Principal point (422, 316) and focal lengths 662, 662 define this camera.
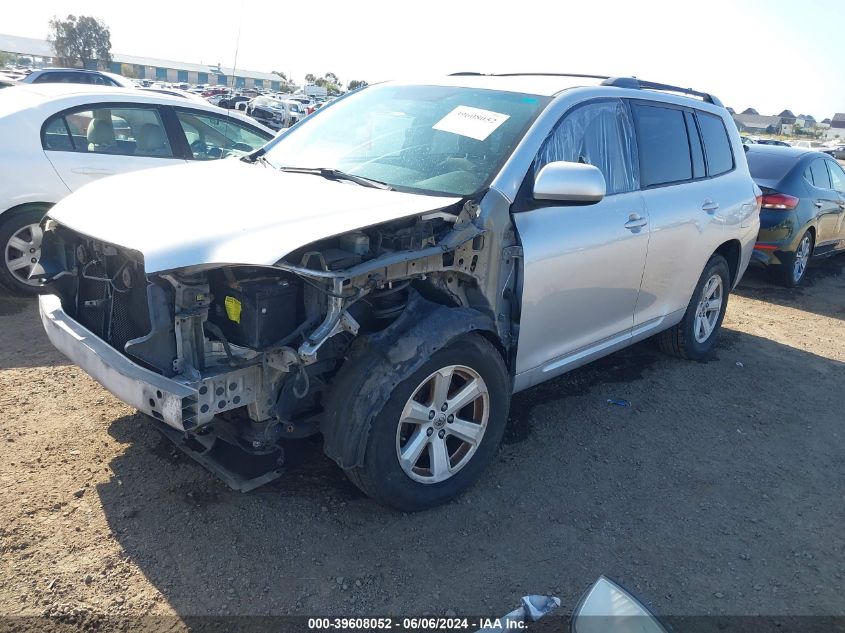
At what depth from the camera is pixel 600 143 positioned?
400cm

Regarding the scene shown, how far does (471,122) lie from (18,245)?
4.15 meters

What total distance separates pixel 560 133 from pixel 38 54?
275 ft

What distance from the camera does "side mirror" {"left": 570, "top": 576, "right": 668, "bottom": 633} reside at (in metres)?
1.80

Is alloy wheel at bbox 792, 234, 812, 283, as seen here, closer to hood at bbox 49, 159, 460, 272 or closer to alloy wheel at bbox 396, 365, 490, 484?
alloy wheel at bbox 396, 365, 490, 484

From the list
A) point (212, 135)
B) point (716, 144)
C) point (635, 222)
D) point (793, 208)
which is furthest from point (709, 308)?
point (212, 135)

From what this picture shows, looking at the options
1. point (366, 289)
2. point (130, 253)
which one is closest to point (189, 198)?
point (130, 253)

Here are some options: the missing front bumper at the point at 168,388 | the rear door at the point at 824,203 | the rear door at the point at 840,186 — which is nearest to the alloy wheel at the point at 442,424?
the missing front bumper at the point at 168,388

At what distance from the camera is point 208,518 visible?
122 inches

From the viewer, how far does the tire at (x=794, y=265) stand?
27.4 feet

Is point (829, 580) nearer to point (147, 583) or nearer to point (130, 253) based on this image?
point (147, 583)

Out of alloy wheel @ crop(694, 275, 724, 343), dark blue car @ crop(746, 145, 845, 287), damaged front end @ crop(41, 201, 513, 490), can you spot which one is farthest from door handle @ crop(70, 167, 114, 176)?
dark blue car @ crop(746, 145, 845, 287)

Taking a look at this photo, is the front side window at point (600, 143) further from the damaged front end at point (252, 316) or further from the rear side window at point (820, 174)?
the rear side window at point (820, 174)

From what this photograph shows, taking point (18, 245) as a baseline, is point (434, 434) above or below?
below

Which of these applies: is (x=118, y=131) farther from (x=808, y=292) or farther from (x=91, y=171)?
(x=808, y=292)
